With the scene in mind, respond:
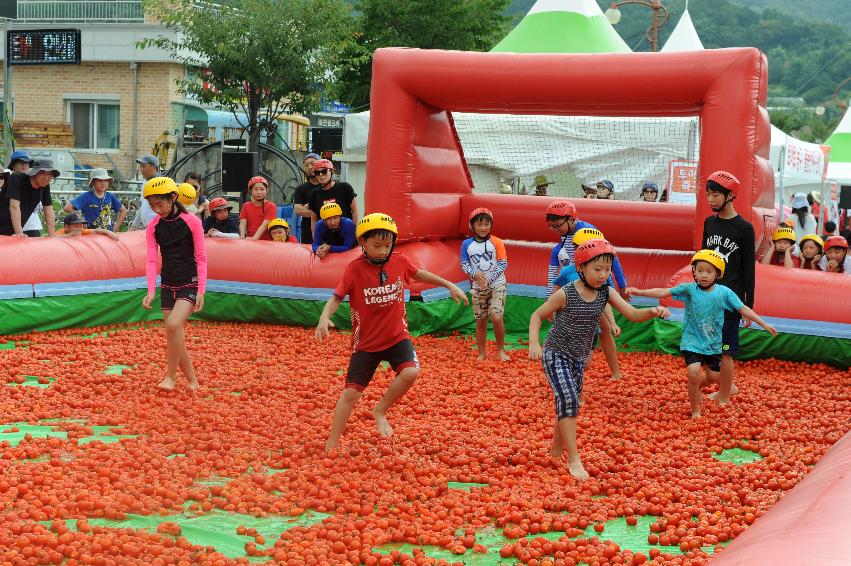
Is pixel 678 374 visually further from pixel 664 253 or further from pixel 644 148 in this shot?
pixel 644 148

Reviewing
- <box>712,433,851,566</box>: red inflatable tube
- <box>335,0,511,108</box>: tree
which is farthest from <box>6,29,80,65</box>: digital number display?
<box>712,433,851,566</box>: red inflatable tube

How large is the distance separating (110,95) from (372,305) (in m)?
26.8

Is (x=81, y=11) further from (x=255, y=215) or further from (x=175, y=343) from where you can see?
(x=175, y=343)

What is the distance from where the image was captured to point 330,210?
11156 millimetres

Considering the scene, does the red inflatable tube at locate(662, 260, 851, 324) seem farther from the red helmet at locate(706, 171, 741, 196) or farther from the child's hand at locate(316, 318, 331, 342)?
the child's hand at locate(316, 318, 331, 342)

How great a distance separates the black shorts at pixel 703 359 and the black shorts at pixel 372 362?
2.40 m

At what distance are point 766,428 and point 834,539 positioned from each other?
4916 mm

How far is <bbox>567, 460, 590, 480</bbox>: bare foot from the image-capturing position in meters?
6.38

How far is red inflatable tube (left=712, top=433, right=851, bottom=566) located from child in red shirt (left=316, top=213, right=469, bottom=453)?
310 centimetres

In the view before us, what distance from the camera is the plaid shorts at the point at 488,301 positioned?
10.3m

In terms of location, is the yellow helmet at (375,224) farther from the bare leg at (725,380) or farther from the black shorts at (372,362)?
the bare leg at (725,380)

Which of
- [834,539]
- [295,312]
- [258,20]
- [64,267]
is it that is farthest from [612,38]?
[834,539]

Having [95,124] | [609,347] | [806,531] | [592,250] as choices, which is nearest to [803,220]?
[609,347]

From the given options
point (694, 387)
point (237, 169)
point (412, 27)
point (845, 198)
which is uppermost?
point (412, 27)
